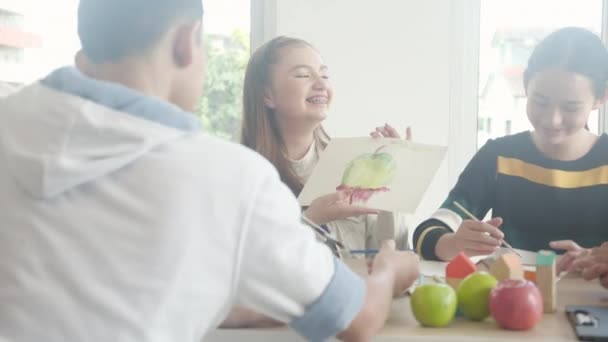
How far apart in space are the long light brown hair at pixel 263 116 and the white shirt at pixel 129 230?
3.41ft

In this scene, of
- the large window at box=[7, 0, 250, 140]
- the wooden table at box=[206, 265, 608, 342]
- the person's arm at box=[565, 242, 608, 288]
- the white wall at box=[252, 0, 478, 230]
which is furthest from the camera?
the large window at box=[7, 0, 250, 140]

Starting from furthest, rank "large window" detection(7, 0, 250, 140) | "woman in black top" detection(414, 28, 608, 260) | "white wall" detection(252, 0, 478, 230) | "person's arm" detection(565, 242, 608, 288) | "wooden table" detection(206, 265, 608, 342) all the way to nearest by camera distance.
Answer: "large window" detection(7, 0, 250, 140) < "white wall" detection(252, 0, 478, 230) < "woman in black top" detection(414, 28, 608, 260) < "person's arm" detection(565, 242, 608, 288) < "wooden table" detection(206, 265, 608, 342)

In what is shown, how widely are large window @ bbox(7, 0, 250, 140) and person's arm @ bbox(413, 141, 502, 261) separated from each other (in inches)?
53.2

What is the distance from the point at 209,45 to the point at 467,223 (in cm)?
182

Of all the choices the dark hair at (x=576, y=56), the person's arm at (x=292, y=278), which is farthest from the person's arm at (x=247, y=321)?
the dark hair at (x=576, y=56)

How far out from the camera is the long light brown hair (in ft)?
6.27

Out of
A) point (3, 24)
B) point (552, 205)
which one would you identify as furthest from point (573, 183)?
point (3, 24)

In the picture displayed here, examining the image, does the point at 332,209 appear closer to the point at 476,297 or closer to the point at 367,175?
the point at 367,175

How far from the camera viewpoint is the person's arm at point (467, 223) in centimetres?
153

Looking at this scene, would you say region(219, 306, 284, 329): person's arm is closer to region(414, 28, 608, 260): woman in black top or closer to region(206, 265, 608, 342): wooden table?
region(206, 265, 608, 342): wooden table

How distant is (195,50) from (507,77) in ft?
7.52

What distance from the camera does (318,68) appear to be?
6.40 feet

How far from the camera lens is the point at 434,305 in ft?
3.49

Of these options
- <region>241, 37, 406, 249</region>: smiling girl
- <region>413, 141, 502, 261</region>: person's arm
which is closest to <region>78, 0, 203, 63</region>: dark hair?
<region>413, 141, 502, 261</region>: person's arm
